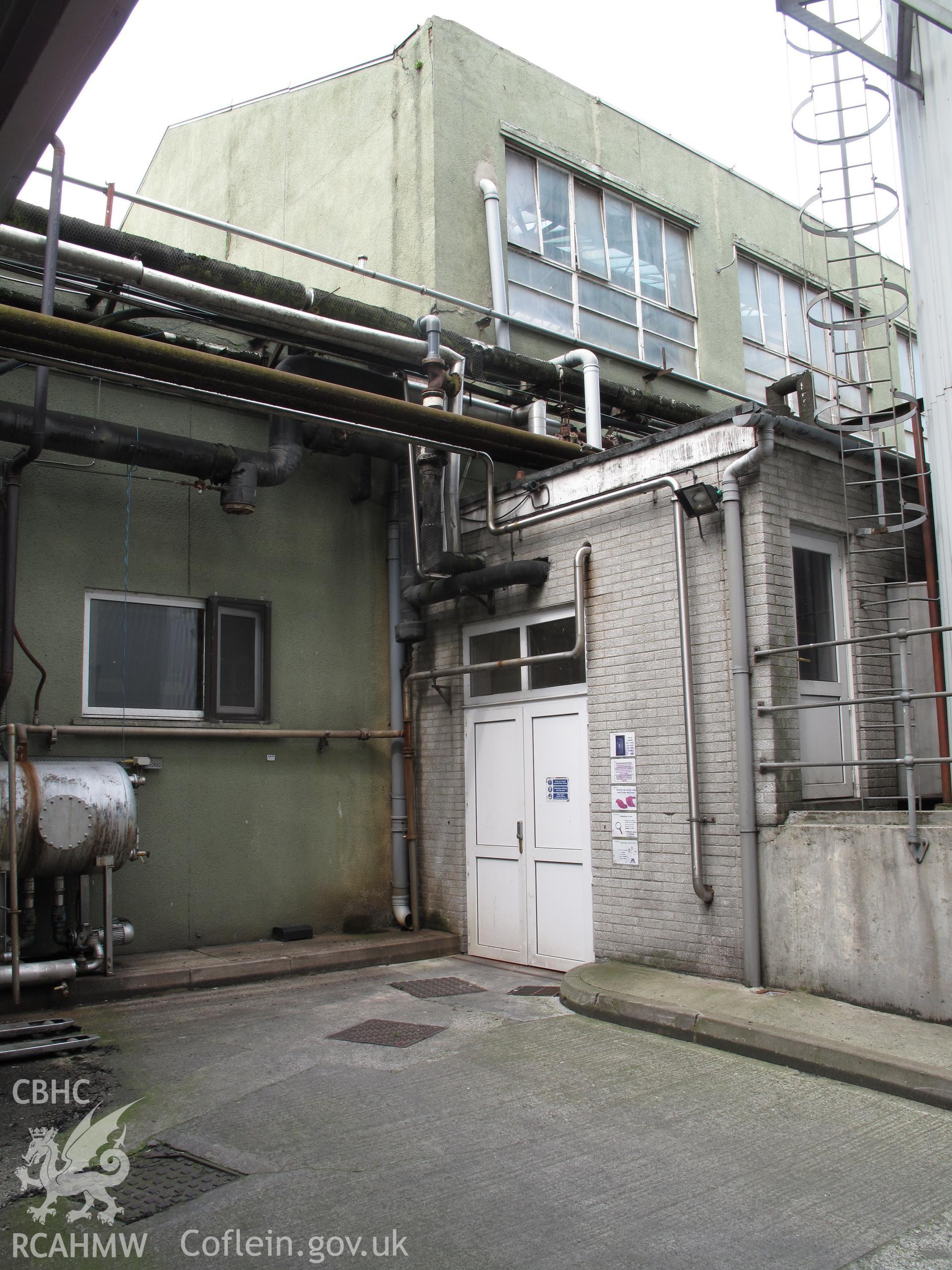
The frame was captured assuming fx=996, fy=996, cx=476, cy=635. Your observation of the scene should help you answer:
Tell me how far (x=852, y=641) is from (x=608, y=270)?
7633mm

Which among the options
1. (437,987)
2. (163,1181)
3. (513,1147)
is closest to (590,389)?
(437,987)

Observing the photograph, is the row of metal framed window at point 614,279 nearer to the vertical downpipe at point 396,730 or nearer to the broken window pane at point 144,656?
the vertical downpipe at point 396,730

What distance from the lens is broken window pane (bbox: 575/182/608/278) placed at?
12.2 metres

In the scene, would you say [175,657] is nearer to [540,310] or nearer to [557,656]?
[557,656]

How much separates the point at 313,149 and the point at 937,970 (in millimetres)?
11426

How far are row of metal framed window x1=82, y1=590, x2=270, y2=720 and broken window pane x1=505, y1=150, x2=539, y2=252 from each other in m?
5.54

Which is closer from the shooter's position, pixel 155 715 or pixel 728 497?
pixel 728 497

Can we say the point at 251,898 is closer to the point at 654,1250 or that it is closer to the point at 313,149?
the point at 654,1250

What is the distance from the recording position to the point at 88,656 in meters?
8.07

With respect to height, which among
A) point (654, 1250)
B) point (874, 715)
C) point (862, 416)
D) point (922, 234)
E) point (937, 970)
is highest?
point (922, 234)

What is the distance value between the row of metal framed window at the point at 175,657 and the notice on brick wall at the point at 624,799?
10.6ft

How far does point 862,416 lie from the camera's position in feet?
24.5

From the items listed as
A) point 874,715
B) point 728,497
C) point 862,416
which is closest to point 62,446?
point 728,497

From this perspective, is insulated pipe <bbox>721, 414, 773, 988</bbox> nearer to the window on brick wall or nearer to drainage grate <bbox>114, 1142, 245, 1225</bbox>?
the window on brick wall
